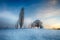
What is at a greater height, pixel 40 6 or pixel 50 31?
pixel 40 6

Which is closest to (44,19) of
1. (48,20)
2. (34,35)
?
(48,20)

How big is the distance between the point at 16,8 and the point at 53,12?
529mm

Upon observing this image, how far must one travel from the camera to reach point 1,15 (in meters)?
1.35

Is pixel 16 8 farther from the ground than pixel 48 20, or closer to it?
farther from the ground

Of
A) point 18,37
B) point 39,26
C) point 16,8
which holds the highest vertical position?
point 16,8

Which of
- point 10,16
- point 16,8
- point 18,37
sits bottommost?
point 18,37

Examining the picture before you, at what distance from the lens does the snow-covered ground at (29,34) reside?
1.32 meters

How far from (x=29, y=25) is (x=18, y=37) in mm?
224

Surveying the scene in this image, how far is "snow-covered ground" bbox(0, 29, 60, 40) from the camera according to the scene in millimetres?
1320

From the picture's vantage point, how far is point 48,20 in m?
1.39

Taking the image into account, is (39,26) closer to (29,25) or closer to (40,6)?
(29,25)

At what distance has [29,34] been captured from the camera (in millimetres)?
1339

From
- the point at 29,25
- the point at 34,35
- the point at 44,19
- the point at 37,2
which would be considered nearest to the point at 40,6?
the point at 37,2

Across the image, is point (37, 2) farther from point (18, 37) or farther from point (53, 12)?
point (18, 37)
